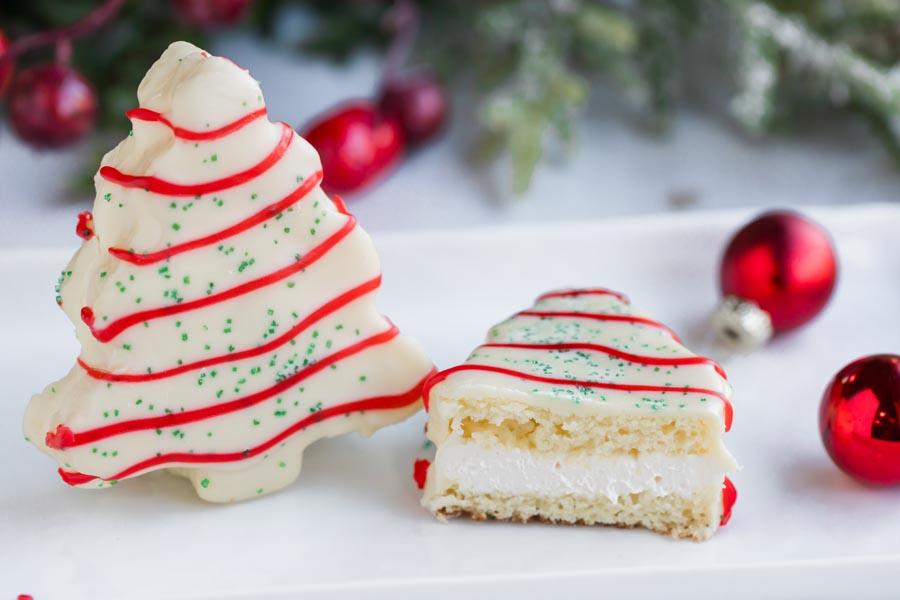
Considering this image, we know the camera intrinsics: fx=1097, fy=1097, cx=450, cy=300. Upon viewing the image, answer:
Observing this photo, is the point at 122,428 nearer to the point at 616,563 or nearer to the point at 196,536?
the point at 196,536

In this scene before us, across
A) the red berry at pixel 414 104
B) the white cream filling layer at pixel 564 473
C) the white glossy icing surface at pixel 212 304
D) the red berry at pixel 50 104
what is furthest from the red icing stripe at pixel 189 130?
the red berry at pixel 414 104

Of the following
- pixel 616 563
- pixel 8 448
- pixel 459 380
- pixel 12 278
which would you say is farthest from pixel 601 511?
pixel 12 278

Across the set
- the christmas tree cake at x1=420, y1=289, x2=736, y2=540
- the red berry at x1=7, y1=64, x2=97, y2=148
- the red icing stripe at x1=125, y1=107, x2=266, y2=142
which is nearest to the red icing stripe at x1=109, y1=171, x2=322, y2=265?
the red icing stripe at x1=125, y1=107, x2=266, y2=142

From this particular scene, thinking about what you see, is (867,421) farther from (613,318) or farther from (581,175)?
(581,175)

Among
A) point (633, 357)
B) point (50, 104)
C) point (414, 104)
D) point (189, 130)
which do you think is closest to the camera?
point (189, 130)

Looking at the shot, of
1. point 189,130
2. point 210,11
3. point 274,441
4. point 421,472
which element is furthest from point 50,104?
point 421,472

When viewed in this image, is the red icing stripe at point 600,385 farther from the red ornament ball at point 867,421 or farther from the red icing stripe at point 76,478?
the red icing stripe at point 76,478

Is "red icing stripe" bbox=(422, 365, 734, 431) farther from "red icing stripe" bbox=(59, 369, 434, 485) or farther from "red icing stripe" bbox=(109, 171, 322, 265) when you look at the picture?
"red icing stripe" bbox=(109, 171, 322, 265)
